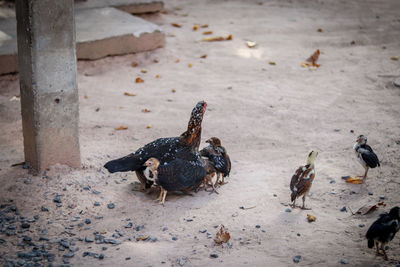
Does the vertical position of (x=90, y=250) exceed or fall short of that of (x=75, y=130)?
it falls short

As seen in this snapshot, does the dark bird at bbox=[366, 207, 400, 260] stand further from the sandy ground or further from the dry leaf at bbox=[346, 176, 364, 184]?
the dry leaf at bbox=[346, 176, 364, 184]

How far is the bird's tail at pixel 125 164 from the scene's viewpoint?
5.64 meters

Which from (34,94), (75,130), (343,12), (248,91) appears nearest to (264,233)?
(75,130)

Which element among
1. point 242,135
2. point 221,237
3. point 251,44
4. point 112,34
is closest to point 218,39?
point 251,44

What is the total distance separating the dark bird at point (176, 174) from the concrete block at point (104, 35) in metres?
4.52

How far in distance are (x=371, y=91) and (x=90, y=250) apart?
6290 millimetres

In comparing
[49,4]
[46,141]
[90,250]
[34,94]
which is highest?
[49,4]

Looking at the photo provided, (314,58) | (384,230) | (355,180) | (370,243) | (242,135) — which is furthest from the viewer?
(314,58)

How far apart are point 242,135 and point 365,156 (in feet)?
6.61

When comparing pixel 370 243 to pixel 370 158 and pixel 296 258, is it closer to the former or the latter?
pixel 296 258

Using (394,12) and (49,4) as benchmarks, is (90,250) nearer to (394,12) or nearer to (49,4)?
(49,4)

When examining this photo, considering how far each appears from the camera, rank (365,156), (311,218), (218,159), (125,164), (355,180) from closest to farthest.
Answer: (311,218), (125,164), (218,159), (365,156), (355,180)

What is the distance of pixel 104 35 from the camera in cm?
973

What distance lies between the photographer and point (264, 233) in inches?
200
